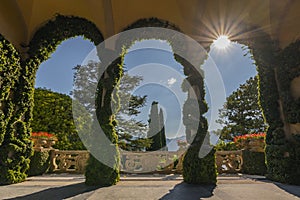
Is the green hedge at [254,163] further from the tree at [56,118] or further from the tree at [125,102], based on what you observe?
the tree at [56,118]

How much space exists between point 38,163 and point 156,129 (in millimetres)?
7784

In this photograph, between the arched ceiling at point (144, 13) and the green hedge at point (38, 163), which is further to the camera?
the green hedge at point (38, 163)

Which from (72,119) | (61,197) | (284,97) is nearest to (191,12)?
(284,97)

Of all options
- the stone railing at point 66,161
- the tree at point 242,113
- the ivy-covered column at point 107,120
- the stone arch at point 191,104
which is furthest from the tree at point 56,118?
the tree at point 242,113

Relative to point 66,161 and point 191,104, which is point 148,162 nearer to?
point 66,161

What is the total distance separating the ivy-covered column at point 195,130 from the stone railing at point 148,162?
8.18ft

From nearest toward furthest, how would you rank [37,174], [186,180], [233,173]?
[186,180] → [37,174] → [233,173]

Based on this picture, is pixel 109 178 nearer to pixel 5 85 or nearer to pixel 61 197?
pixel 61 197

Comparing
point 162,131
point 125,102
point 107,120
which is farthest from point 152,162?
point 125,102

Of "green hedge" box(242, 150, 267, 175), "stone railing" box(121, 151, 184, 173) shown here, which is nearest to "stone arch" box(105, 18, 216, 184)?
"stone railing" box(121, 151, 184, 173)

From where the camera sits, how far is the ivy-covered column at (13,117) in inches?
155

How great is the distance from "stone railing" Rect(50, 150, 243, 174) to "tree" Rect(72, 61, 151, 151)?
18.8 ft

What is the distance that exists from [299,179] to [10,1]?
7.46 metres

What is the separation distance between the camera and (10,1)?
468cm
